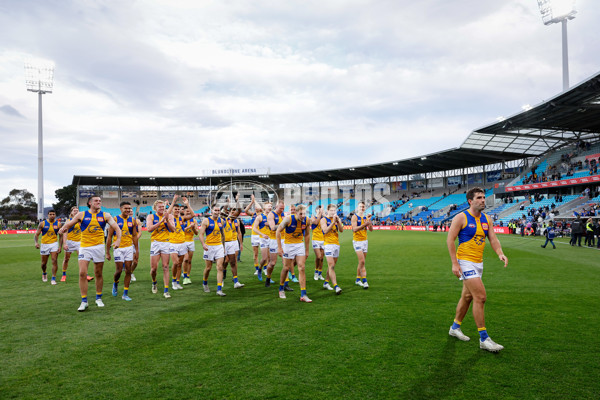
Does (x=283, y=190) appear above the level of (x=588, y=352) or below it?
above

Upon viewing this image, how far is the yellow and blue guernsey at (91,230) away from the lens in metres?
7.44

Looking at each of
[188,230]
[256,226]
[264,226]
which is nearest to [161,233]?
[188,230]

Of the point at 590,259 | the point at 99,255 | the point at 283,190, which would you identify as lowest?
the point at 590,259

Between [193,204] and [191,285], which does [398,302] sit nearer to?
[191,285]

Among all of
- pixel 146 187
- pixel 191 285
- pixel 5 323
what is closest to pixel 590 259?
pixel 191 285

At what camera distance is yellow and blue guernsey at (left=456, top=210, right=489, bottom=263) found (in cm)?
512

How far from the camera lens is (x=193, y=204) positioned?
77.7 m

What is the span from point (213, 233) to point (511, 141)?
43505 millimetres

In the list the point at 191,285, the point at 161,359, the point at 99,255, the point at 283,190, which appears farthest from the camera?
the point at 283,190

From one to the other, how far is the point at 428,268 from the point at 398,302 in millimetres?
5664

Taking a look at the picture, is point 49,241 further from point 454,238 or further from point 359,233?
point 454,238

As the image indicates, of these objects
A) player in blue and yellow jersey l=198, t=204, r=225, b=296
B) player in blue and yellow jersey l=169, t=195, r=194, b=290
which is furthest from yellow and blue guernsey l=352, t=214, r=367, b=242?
player in blue and yellow jersey l=169, t=195, r=194, b=290

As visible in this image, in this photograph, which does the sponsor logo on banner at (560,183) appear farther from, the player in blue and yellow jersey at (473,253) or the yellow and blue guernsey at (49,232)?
the yellow and blue guernsey at (49,232)

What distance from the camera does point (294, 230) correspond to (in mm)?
8188
